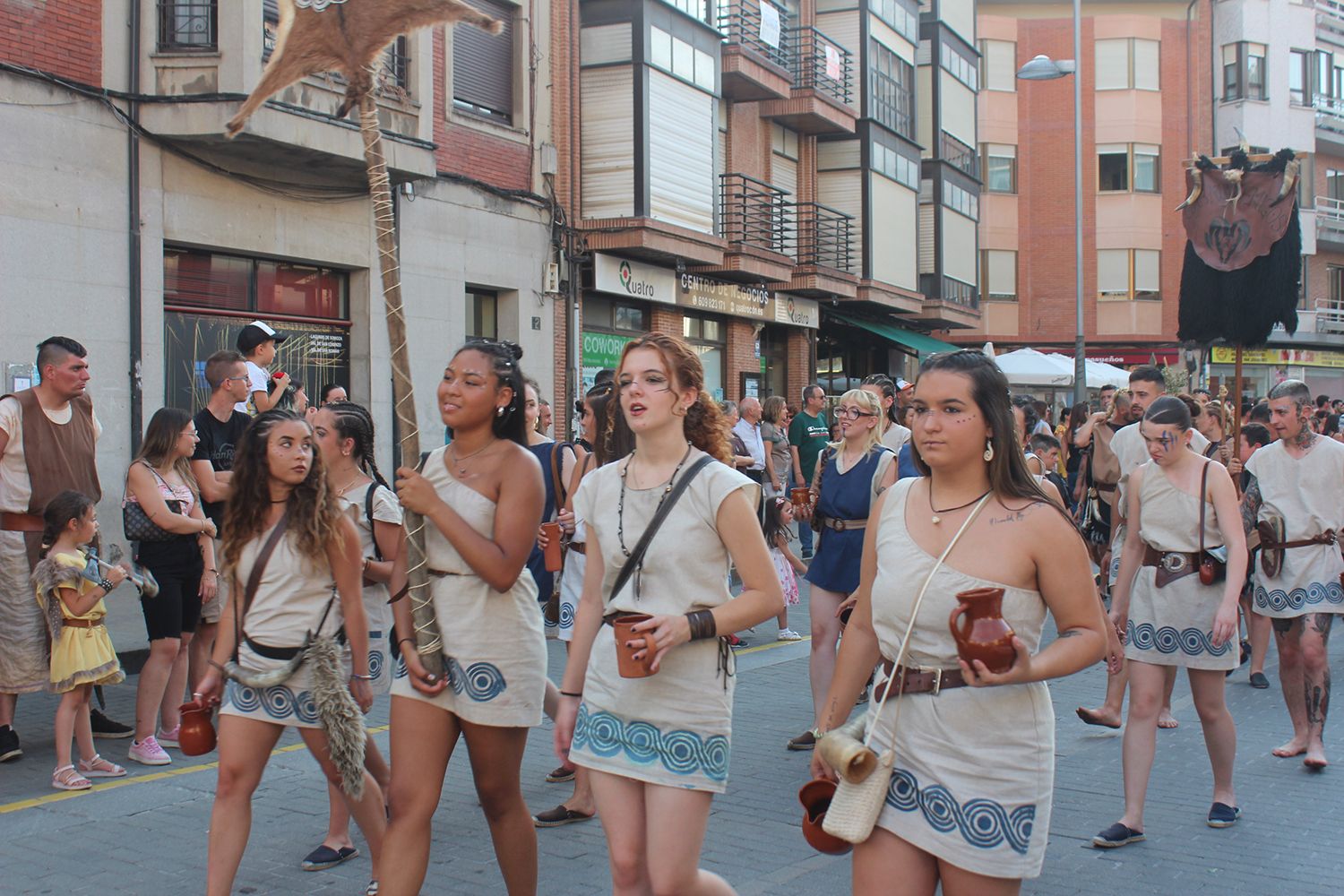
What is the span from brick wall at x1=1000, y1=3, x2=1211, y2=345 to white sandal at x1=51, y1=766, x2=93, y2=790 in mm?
39663

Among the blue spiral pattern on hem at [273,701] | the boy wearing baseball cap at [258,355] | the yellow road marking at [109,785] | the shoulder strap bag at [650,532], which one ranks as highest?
the boy wearing baseball cap at [258,355]

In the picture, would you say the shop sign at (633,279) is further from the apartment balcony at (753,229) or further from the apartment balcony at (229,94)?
the apartment balcony at (229,94)

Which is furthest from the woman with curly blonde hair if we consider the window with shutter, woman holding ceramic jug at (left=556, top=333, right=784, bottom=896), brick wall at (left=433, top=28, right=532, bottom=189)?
the window with shutter

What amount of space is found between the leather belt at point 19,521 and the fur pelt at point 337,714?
3521 mm

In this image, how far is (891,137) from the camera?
1179 inches

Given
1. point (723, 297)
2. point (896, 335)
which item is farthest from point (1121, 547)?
point (896, 335)

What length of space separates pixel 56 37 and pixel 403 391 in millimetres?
10717

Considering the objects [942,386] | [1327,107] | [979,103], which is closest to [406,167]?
[942,386]

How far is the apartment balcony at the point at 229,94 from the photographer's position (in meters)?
13.7

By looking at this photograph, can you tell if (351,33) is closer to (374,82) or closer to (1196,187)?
(374,82)

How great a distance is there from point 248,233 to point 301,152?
3.60 ft

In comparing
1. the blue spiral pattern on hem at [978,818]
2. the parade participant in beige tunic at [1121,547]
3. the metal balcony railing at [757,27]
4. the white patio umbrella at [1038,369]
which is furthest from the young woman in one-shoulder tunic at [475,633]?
the white patio umbrella at [1038,369]

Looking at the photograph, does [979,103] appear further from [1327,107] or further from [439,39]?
[439,39]

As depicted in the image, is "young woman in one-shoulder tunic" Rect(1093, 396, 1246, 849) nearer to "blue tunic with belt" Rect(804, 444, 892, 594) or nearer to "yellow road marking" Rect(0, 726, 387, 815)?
"blue tunic with belt" Rect(804, 444, 892, 594)
